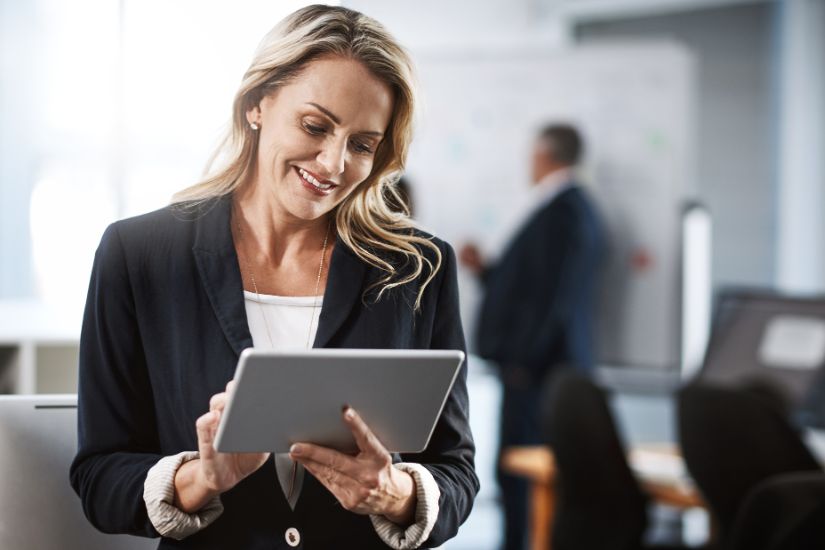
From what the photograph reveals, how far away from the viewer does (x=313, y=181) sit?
3.40ft

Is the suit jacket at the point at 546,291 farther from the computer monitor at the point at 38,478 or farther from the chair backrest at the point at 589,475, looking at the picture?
the computer monitor at the point at 38,478

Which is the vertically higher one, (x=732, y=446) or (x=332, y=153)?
(x=332, y=153)

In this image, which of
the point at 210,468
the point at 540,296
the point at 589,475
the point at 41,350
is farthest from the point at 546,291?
the point at 210,468

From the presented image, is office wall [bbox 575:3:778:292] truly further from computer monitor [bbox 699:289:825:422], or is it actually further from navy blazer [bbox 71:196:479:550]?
navy blazer [bbox 71:196:479:550]

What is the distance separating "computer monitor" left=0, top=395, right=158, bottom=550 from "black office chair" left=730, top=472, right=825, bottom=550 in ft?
4.93

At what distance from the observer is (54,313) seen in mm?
1463

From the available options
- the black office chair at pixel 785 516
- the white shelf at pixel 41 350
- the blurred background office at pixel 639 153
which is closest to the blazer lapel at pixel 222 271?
the white shelf at pixel 41 350

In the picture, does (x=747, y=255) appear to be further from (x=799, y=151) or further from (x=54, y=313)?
(x=54, y=313)

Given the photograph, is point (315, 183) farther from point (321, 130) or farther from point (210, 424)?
point (210, 424)

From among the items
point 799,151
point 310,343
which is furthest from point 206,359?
point 799,151

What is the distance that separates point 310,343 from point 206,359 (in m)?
0.10

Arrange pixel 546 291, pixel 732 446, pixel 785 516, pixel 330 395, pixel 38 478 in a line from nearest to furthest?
pixel 330 395, pixel 38 478, pixel 785 516, pixel 732 446, pixel 546 291

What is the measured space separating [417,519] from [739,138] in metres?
4.81

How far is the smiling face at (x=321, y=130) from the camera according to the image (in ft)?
3.33
